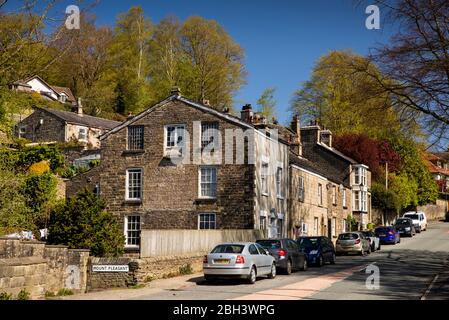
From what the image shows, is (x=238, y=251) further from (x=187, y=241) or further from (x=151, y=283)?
(x=187, y=241)

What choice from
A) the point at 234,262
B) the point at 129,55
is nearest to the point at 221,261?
the point at 234,262

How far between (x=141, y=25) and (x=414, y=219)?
4394 centimetres

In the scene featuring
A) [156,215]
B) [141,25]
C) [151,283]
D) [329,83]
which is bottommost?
[151,283]

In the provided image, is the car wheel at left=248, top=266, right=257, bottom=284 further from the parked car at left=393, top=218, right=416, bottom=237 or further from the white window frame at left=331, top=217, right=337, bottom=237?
the parked car at left=393, top=218, right=416, bottom=237

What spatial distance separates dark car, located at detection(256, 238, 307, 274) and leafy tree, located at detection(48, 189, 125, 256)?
6993 mm

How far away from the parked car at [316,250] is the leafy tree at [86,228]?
9829mm

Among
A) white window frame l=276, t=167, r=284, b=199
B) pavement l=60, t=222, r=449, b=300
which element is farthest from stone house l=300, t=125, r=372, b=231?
pavement l=60, t=222, r=449, b=300

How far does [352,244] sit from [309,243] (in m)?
9.01

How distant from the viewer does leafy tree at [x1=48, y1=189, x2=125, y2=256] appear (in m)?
26.4

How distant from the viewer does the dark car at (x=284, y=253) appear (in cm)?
2661

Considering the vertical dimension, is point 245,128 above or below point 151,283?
above

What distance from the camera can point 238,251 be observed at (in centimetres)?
2259
